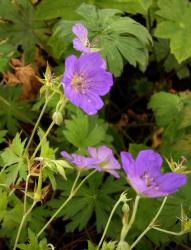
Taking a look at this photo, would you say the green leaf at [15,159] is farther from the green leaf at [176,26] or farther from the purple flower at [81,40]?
the green leaf at [176,26]

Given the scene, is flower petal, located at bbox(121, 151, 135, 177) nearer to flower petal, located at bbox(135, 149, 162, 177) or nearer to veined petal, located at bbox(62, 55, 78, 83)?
flower petal, located at bbox(135, 149, 162, 177)

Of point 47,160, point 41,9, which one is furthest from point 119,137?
point 47,160

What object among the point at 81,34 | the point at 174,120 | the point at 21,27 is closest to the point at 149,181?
the point at 81,34

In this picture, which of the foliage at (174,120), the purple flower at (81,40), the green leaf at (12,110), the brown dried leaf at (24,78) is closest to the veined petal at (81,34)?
the purple flower at (81,40)

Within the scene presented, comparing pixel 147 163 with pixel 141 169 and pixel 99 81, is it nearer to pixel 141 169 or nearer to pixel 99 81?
pixel 141 169

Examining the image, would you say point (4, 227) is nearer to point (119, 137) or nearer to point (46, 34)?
point (119, 137)
